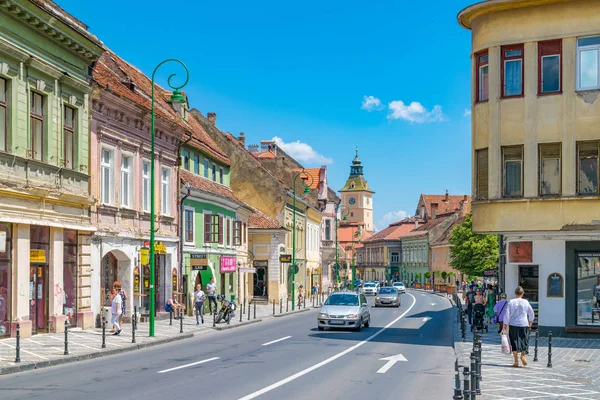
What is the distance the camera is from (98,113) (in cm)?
3025

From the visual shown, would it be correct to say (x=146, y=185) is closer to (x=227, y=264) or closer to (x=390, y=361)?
(x=227, y=264)

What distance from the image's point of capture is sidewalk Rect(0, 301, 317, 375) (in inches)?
737

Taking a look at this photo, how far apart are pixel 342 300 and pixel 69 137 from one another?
12.2 metres

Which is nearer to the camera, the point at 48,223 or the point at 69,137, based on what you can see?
the point at 48,223

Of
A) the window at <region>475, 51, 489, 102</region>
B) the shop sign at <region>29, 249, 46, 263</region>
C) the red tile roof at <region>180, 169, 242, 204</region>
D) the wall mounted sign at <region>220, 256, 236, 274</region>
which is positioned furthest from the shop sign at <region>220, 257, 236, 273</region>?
the window at <region>475, 51, 489, 102</region>

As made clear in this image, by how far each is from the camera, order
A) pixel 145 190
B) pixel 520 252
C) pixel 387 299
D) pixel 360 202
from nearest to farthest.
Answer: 1. pixel 520 252
2. pixel 145 190
3. pixel 387 299
4. pixel 360 202

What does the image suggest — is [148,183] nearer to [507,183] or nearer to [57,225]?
[57,225]

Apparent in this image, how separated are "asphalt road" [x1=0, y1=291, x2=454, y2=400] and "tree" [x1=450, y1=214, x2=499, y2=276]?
5066 cm

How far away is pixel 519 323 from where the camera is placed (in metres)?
18.7

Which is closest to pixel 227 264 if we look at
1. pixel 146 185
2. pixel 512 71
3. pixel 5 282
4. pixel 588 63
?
pixel 146 185

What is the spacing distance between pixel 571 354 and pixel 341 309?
1110 centimetres

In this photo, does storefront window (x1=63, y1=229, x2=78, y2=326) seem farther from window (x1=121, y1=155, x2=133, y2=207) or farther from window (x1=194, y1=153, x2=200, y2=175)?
window (x1=194, y1=153, x2=200, y2=175)

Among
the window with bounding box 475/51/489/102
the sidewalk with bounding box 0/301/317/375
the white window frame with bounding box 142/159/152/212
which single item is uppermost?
the window with bounding box 475/51/489/102

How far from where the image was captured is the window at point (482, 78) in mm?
27703
